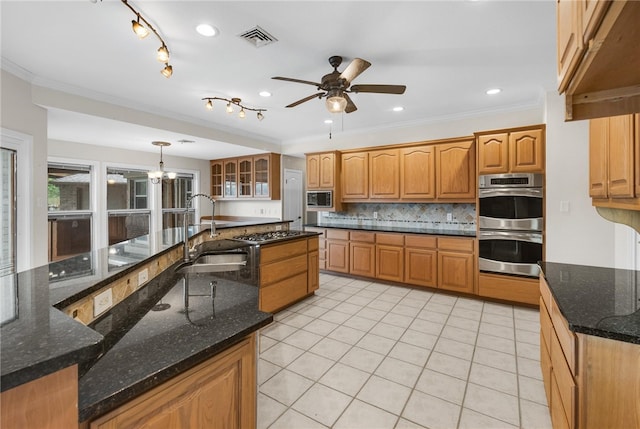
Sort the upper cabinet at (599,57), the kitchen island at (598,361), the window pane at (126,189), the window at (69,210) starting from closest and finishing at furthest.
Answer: the upper cabinet at (599,57) → the kitchen island at (598,361) → the window at (69,210) → the window pane at (126,189)

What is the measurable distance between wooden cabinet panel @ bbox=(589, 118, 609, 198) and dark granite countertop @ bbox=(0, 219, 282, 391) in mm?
2029

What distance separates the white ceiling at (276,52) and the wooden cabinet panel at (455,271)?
209 cm

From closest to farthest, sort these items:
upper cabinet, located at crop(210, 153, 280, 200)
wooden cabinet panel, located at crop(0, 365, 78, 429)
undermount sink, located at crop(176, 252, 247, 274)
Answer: wooden cabinet panel, located at crop(0, 365, 78, 429), undermount sink, located at crop(176, 252, 247, 274), upper cabinet, located at crop(210, 153, 280, 200)

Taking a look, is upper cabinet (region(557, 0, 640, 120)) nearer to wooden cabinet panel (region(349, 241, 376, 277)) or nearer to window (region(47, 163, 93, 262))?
wooden cabinet panel (region(349, 241, 376, 277))

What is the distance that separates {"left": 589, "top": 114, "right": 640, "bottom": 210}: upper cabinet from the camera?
1.29 meters

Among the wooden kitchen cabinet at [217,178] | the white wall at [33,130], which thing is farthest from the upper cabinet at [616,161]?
the wooden kitchen cabinet at [217,178]

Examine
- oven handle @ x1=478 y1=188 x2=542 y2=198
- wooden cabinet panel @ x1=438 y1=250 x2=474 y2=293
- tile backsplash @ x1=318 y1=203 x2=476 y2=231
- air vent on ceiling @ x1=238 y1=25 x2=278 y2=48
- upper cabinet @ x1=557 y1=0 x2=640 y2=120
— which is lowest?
wooden cabinet panel @ x1=438 y1=250 x2=474 y2=293

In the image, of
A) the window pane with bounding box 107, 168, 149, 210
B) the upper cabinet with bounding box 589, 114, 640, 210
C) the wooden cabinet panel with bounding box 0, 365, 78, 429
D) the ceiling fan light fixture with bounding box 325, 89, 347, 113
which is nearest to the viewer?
the wooden cabinet panel with bounding box 0, 365, 78, 429

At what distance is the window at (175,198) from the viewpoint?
19.9 feet

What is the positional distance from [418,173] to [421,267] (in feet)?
4.75

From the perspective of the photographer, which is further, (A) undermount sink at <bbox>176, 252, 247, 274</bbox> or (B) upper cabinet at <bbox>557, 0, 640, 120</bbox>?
(A) undermount sink at <bbox>176, 252, 247, 274</bbox>

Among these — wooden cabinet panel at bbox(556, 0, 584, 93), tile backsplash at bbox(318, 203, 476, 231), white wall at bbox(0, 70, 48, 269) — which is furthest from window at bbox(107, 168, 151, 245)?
wooden cabinet panel at bbox(556, 0, 584, 93)

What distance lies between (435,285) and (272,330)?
98.5 inches

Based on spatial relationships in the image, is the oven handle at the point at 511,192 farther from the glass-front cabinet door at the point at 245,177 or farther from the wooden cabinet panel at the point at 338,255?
the glass-front cabinet door at the point at 245,177
